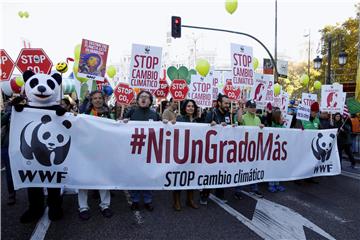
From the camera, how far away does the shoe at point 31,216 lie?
458 cm

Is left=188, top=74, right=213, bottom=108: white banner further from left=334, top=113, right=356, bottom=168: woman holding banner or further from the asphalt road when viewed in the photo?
the asphalt road

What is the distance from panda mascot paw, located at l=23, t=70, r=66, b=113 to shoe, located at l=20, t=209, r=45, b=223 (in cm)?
141

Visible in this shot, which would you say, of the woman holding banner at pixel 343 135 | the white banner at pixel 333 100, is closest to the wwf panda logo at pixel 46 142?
the white banner at pixel 333 100

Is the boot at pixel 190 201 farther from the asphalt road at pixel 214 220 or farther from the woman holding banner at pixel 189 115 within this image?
the asphalt road at pixel 214 220

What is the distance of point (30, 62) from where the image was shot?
6.86 m

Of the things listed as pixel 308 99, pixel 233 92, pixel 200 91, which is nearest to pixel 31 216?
pixel 308 99

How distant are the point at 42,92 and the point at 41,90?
33mm

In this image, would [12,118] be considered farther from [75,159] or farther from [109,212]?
[109,212]

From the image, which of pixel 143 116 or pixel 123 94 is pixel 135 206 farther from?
pixel 123 94

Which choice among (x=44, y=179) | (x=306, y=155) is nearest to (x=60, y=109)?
(x=44, y=179)

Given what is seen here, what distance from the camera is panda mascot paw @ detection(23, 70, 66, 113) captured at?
4.65 meters

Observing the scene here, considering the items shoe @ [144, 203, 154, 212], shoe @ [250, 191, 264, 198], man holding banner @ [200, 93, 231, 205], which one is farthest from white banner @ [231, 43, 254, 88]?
shoe @ [144, 203, 154, 212]

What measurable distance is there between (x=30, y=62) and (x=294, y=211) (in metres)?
5.73

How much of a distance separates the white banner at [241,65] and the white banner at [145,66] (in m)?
1.73
